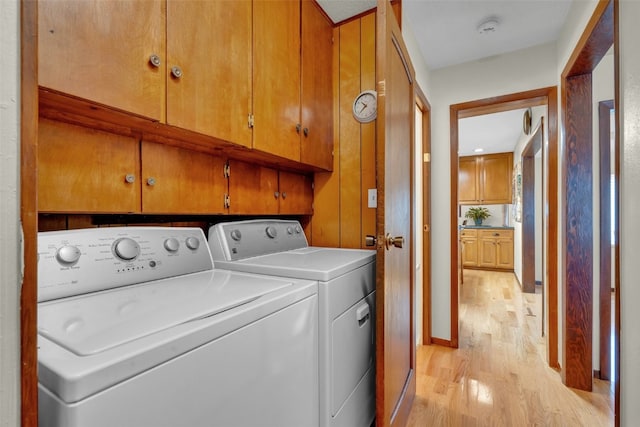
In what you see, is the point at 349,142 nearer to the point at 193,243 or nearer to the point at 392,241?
the point at 392,241

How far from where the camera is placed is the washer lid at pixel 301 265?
42.2 inches

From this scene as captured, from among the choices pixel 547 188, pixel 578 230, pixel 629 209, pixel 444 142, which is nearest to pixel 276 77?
pixel 629 209

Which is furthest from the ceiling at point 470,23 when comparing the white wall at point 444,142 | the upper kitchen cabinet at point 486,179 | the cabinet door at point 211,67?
the upper kitchen cabinet at point 486,179

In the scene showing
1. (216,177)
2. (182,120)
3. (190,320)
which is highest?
(182,120)

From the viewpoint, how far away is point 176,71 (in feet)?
3.21

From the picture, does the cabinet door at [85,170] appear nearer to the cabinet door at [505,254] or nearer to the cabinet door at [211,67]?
the cabinet door at [211,67]

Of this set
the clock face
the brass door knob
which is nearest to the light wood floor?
the brass door knob

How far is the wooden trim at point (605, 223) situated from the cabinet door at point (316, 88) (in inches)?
69.4

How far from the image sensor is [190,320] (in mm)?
642

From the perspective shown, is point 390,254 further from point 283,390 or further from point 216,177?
point 216,177

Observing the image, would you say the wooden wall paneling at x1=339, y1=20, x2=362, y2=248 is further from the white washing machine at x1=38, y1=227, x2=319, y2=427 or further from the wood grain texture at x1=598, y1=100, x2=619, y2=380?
the wood grain texture at x1=598, y1=100, x2=619, y2=380

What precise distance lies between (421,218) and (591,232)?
1106 millimetres

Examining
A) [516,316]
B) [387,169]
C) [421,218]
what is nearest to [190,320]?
[387,169]

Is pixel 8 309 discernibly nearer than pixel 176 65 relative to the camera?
Yes
